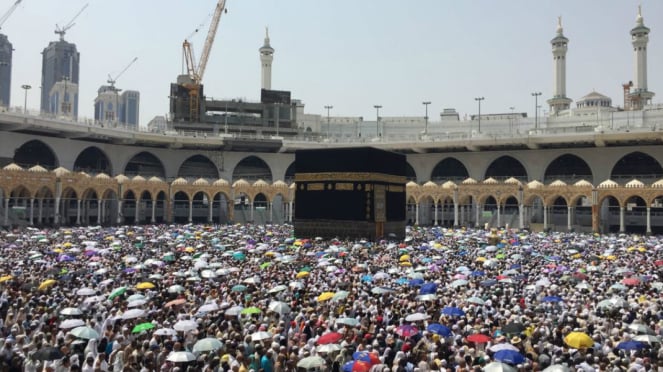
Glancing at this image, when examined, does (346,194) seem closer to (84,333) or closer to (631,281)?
(631,281)

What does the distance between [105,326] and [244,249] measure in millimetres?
13442

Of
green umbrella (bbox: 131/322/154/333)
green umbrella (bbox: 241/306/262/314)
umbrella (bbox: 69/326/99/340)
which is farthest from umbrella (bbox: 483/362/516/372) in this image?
umbrella (bbox: 69/326/99/340)

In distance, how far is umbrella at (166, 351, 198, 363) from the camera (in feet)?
28.7

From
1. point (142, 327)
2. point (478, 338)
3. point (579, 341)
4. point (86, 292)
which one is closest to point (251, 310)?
point (142, 327)

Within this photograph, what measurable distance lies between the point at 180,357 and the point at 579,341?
259 inches

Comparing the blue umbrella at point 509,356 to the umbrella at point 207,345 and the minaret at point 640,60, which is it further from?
the minaret at point 640,60

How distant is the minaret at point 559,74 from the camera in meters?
70.4

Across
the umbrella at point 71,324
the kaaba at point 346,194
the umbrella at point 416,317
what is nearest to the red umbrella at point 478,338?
the umbrella at point 416,317

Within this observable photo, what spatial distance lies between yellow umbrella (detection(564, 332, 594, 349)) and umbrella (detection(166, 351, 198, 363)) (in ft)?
20.6

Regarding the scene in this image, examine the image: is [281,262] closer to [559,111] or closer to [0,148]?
[0,148]

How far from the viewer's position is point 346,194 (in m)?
35.9

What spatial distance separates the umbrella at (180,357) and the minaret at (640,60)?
71.3m

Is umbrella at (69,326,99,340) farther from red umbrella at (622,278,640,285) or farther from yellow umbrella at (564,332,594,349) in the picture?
red umbrella at (622,278,640,285)

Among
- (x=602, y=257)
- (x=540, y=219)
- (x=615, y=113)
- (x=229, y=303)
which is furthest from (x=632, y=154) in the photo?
Result: (x=229, y=303)
